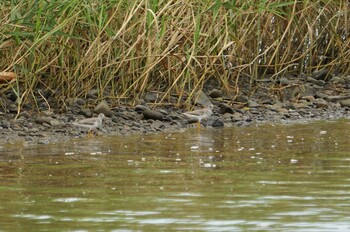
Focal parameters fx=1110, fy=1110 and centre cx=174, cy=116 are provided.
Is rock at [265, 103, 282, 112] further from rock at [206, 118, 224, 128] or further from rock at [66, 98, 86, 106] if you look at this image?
rock at [66, 98, 86, 106]

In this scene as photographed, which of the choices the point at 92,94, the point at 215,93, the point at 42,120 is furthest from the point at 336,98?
the point at 42,120

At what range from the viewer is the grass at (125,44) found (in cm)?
1143

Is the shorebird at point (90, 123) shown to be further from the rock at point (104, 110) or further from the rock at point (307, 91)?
the rock at point (307, 91)

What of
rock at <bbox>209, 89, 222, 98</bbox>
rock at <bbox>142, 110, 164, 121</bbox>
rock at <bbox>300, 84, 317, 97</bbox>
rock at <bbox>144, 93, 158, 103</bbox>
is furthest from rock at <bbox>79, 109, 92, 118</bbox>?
rock at <bbox>300, 84, 317, 97</bbox>

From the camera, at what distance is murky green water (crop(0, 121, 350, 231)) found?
19.3 feet

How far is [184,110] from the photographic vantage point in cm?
1293

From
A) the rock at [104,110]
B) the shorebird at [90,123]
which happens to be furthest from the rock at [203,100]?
the shorebird at [90,123]

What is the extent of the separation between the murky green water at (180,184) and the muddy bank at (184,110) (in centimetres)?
62

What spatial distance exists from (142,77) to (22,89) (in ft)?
4.44

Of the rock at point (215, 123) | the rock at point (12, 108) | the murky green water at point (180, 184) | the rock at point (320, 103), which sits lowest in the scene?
the rock at point (320, 103)

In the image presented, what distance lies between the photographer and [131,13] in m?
11.7

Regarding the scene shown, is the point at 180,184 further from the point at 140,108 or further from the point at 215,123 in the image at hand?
the point at 140,108

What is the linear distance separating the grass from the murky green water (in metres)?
1.23

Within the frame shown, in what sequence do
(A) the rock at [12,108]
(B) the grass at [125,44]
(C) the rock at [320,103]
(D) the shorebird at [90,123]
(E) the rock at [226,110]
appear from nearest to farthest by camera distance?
1. (D) the shorebird at [90,123]
2. (B) the grass at [125,44]
3. (A) the rock at [12,108]
4. (E) the rock at [226,110]
5. (C) the rock at [320,103]
